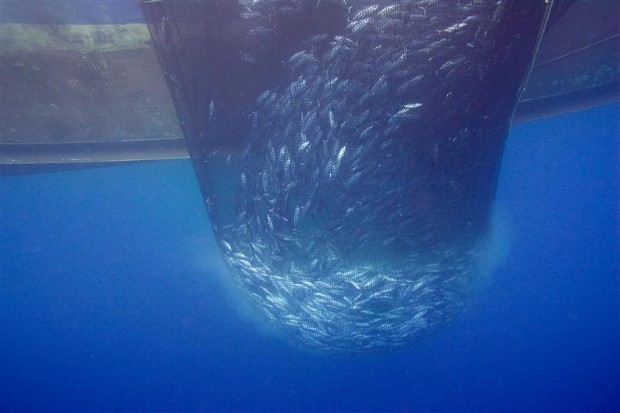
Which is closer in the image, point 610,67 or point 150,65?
point 150,65

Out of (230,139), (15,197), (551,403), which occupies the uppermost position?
(15,197)

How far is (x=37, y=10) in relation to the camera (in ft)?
12.2

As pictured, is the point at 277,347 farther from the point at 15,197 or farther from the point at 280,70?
the point at 280,70

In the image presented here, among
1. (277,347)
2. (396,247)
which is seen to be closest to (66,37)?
(396,247)

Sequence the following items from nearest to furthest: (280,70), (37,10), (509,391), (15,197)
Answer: (280,70)
(37,10)
(15,197)
(509,391)

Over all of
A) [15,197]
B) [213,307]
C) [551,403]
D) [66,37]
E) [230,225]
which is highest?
[15,197]

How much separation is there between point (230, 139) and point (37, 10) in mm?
2434

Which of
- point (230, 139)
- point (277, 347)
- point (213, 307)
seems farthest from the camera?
point (213, 307)

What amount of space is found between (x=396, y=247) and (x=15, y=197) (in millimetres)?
11921

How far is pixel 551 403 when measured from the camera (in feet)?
59.4

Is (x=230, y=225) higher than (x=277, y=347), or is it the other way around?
(x=277, y=347)

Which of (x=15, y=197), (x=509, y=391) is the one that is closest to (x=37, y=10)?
(x=15, y=197)

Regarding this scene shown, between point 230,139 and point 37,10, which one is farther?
point 37,10

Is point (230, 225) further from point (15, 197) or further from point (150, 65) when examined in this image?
point (15, 197)
